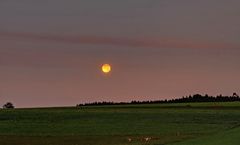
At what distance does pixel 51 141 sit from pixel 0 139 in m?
6.14

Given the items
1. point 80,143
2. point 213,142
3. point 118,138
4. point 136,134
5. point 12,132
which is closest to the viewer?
point 213,142

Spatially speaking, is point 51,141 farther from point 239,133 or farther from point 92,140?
point 239,133

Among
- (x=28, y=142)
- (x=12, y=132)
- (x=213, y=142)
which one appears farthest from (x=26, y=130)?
(x=213, y=142)

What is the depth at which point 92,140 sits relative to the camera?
1932 inches

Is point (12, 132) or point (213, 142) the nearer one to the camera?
point (213, 142)

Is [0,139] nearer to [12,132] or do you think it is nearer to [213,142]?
[12,132]

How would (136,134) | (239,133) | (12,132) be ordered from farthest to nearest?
(12,132), (136,134), (239,133)

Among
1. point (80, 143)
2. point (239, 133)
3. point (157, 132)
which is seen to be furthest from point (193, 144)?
point (157, 132)

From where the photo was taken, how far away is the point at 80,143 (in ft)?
153

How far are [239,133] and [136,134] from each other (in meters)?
14.8

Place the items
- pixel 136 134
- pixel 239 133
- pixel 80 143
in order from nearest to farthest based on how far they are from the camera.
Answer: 1. pixel 239 133
2. pixel 80 143
3. pixel 136 134

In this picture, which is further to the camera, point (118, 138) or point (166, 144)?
point (118, 138)

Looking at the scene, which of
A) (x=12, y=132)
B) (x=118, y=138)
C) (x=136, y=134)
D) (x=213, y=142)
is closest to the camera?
(x=213, y=142)

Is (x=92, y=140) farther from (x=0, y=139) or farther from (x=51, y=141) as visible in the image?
(x=0, y=139)
